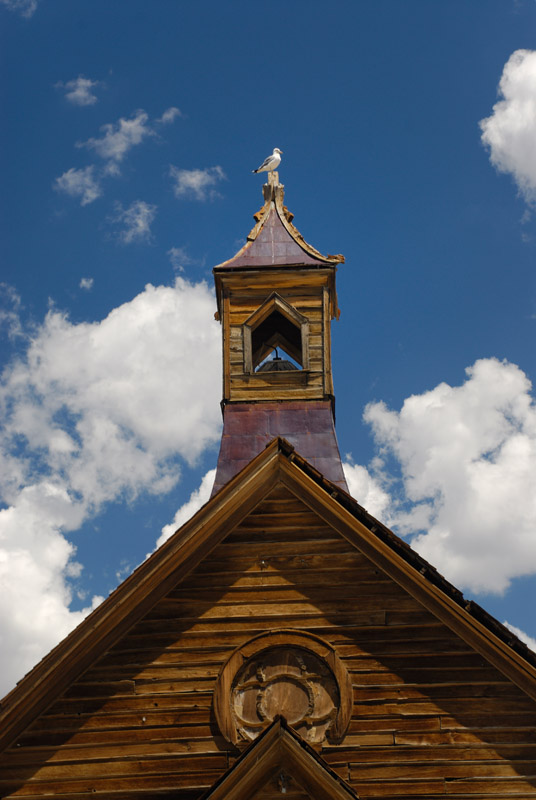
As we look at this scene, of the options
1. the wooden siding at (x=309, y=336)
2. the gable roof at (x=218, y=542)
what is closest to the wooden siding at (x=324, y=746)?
the gable roof at (x=218, y=542)

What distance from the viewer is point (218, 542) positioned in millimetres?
10141

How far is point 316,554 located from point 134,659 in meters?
2.56

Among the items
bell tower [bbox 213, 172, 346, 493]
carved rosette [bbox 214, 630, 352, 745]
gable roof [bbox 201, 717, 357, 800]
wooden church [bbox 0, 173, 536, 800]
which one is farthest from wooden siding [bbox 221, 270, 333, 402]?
gable roof [bbox 201, 717, 357, 800]

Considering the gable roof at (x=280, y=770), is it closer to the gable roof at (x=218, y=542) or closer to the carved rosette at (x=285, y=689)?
the carved rosette at (x=285, y=689)

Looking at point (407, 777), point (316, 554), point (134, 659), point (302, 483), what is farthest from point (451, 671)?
point (134, 659)

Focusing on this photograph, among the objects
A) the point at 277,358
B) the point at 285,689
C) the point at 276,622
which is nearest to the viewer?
the point at 285,689

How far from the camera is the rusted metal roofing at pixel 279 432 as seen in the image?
13.6 m

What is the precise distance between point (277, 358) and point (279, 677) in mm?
8264

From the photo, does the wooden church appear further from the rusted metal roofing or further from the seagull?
the seagull

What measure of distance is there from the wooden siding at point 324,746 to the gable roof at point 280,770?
1.93 ft

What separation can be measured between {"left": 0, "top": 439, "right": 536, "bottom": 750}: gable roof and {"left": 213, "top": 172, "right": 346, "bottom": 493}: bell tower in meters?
3.16

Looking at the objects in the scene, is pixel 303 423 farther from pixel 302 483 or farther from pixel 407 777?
pixel 407 777

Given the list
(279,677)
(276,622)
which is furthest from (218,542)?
(279,677)

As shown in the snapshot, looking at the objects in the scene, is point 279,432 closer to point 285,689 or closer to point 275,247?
point 275,247
